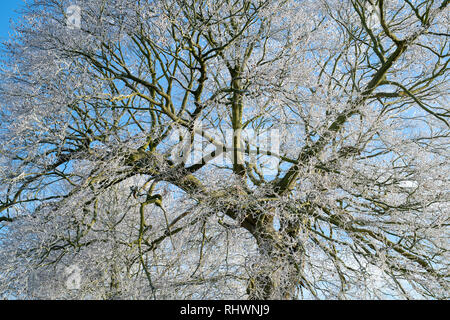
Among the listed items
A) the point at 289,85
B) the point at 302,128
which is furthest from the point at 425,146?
the point at 289,85

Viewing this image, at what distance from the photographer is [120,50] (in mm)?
6773

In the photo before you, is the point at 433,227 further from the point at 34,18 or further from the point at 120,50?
the point at 34,18

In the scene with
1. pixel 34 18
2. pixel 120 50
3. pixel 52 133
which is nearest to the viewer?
pixel 52 133

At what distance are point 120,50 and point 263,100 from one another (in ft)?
9.05

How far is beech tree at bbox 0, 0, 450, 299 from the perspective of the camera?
5297 millimetres

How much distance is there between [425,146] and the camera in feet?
20.4

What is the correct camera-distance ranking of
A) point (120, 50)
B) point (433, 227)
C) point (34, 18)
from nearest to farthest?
point (433, 227)
point (34, 18)
point (120, 50)

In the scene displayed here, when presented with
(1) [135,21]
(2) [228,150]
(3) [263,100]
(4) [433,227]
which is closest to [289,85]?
(3) [263,100]

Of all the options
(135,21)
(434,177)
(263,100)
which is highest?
(135,21)

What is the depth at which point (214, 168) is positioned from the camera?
6.34 meters

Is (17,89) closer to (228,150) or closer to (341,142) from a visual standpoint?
(228,150)

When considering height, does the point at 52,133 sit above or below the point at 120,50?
below

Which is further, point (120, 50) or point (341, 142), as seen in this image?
point (120, 50)

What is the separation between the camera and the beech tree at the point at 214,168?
17.4 feet
